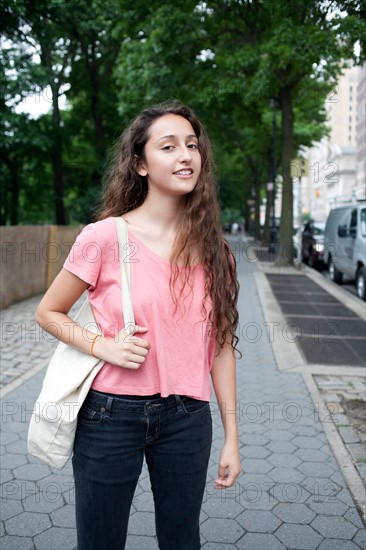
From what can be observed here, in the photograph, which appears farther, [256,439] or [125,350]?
[256,439]

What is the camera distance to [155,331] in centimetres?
169

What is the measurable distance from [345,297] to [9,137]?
12.0 metres

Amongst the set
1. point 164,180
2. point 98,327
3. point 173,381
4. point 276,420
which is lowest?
point 276,420

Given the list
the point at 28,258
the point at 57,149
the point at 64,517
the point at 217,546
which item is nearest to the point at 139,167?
the point at 217,546

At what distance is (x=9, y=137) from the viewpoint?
17781mm

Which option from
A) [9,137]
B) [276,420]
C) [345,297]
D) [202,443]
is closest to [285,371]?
[276,420]

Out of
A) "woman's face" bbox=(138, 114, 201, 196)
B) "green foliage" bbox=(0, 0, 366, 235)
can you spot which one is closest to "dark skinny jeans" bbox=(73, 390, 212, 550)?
"woman's face" bbox=(138, 114, 201, 196)

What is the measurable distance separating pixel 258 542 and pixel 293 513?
14.5 inches

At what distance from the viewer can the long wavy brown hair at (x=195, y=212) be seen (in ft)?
5.89

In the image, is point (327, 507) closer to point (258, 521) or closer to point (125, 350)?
point (258, 521)

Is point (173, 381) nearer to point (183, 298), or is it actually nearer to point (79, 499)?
point (183, 298)

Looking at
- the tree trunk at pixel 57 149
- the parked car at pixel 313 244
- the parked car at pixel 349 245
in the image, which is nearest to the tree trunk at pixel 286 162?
the parked car at pixel 349 245

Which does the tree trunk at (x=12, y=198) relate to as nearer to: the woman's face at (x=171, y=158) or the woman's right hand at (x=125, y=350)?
the woman's face at (x=171, y=158)

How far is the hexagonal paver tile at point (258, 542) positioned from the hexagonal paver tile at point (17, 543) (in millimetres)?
1102
